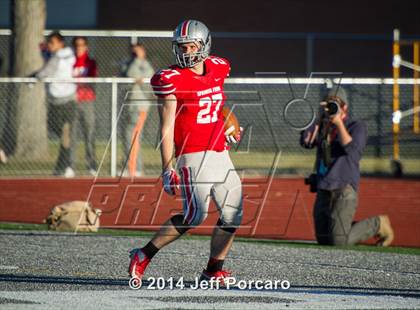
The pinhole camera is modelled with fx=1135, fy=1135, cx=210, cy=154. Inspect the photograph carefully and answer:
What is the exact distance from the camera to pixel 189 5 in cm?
2916

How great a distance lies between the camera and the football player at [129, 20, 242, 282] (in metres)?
8.09

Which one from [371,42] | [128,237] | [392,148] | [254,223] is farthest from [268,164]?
[371,42]

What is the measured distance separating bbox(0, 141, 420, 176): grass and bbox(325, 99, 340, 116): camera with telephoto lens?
679 centimetres

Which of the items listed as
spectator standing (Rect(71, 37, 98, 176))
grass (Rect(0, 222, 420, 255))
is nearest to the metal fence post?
spectator standing (Rect(71, 37, 98, 176))

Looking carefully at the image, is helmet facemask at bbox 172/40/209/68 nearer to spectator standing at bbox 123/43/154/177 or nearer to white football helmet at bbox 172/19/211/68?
white football helmet at bbox 172/19/211/68

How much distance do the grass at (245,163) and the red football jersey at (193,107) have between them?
956 cm

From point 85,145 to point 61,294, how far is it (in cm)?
1010

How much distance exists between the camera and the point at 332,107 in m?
11.4

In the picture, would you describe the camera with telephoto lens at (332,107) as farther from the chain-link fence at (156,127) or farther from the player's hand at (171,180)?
the chain-link fence at (156,127)

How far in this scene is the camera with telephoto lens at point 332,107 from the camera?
11.4 metres

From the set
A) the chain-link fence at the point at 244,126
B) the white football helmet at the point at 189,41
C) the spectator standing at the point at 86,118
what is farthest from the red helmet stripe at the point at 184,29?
the spectator standing at the point at 86,118

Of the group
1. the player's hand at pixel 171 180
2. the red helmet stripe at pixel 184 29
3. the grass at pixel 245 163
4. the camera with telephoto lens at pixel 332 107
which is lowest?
the grass at pixel 245 163

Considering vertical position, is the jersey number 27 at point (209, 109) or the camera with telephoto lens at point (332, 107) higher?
the jersey number 27 at point (209, 109)

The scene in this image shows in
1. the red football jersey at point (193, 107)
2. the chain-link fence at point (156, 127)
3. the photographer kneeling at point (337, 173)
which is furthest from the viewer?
the chain-link fence at point (156, 127)
